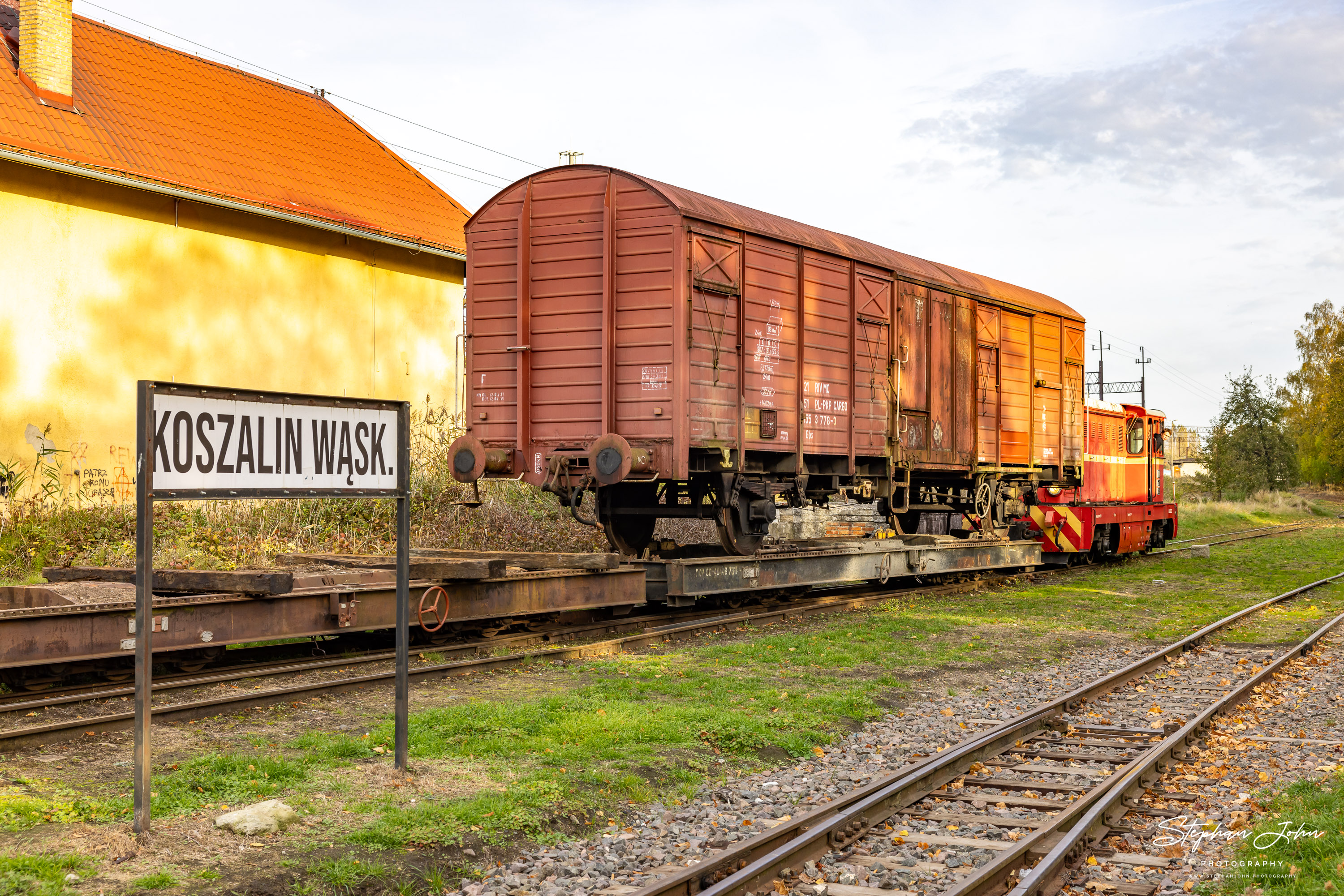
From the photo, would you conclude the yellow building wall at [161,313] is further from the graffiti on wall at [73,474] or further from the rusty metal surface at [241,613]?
the rusty metal surface at [241,613]

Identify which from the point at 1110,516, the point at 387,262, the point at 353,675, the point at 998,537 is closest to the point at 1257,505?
the point at 1110,516

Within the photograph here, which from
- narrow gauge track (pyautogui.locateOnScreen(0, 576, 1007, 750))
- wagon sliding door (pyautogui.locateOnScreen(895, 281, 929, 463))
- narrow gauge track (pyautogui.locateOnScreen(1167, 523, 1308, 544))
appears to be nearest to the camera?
narrow gauge track (pyautogui.locateOnScreen(0, 576, 1007, 750))

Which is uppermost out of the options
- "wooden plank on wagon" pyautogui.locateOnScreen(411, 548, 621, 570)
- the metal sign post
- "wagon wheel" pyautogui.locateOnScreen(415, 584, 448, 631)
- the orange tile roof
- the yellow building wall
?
the orange tile roof

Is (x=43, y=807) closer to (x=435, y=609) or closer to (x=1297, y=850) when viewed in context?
(x=435, y=609)

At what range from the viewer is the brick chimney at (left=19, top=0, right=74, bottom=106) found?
1738 cm

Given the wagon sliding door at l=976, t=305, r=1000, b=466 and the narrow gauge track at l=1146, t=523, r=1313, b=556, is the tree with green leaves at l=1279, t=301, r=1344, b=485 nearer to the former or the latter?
the narrow gauge track at l=1146, t=523, r=1313, b=556

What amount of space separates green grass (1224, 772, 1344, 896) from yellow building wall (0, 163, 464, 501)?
12.9m

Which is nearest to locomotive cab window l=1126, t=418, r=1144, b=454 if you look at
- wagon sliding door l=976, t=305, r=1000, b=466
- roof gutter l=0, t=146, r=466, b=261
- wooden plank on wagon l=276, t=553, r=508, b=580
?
wagon sliding door l=976, t=305, r=1000, b=466

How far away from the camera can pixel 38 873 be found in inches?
172

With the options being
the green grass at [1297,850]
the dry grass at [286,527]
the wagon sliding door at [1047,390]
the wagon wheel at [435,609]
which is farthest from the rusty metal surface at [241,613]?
the wagon sliding door at [1047,390]

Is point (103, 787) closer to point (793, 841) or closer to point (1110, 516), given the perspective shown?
point (793, 841)

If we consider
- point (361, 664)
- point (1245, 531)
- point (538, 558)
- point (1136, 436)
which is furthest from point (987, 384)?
point (1245, 531)

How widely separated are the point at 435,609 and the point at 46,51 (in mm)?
13162

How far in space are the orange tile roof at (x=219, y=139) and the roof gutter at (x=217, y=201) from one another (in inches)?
3.3
